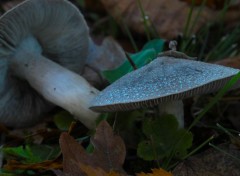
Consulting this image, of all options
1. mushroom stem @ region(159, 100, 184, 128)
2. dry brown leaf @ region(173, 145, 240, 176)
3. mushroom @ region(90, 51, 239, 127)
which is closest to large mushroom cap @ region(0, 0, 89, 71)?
mushroom @ region(90, 51, 239, 127)

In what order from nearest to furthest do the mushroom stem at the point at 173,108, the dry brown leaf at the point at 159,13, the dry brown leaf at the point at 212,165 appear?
the dry brown leaf at the point at 212,165, the mushroom stem at the point at 173,108, the dry brown leaf at the point at 159,13

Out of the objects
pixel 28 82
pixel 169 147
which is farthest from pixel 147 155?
pixel 28 82

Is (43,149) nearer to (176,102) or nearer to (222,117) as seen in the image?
(176,102)

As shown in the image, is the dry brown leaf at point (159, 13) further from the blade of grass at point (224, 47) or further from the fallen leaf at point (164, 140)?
the fallen leaf at point (164, 140)

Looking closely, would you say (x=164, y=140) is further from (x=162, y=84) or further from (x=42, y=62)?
(x=42, y=62)

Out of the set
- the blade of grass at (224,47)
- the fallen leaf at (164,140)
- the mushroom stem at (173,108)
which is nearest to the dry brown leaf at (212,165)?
the fallen leaf at (164,140)

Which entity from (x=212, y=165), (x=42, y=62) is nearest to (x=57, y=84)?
(x=42, y=62)

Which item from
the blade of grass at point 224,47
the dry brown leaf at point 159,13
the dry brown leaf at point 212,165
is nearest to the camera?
the dry brown leaf at point 212,165
